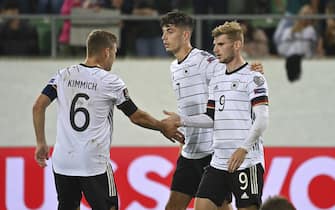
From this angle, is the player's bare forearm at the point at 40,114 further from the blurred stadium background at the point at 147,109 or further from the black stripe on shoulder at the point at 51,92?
the blurred stadium background at the point at 147,109

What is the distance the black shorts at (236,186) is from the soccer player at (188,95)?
30.0 inches

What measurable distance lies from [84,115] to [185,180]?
1403mm

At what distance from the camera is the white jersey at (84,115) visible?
8562mm

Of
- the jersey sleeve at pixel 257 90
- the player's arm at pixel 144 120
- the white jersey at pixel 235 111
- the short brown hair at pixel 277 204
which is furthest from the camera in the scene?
the player's arm at pixel 144 120

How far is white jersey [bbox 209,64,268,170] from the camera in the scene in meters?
8.48

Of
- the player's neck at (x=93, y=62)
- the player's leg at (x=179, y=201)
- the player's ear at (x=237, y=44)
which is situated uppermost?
the player's ear at (x=237, y=44)

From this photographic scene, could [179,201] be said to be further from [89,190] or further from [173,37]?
[173,37]

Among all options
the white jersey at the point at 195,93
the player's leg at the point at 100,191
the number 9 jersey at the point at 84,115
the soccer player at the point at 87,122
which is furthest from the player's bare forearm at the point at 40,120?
the white jersey at the point at 195,93

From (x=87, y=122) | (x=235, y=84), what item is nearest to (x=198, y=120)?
(x=235, y=84)

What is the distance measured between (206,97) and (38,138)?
1.58 meters

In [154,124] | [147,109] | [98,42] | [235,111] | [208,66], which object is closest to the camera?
[235,111]

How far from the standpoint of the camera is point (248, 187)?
854 centimetres

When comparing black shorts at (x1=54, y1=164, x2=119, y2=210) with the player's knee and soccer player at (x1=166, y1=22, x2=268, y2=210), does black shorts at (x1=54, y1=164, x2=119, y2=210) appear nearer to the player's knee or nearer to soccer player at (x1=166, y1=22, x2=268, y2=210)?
soccer player at (x1=166, y1=22, x2=268, y2=210)

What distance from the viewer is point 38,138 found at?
864 cm
